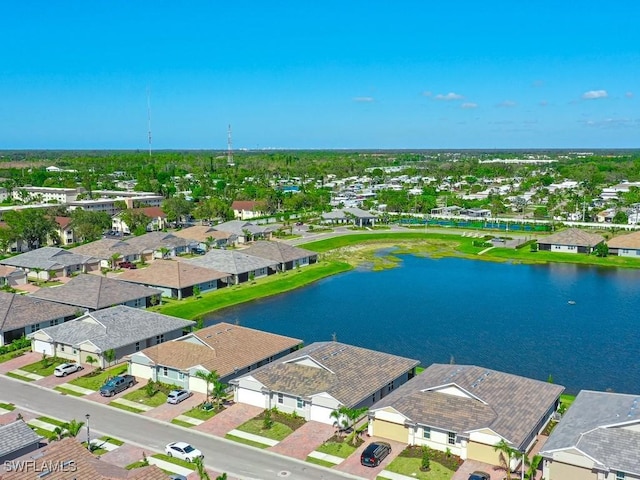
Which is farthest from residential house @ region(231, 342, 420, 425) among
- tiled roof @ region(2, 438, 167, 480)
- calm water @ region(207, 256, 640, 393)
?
tiled roof @ region(2, 438, 167, 480)

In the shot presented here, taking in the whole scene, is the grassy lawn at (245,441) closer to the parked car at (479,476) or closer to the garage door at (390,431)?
the garage door at (390,431)

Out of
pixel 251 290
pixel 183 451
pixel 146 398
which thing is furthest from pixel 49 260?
pixel 183 451

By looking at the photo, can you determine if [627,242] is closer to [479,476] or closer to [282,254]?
[282,254]

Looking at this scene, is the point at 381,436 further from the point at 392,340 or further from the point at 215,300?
the point at 215,300

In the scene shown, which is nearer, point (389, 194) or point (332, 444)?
point (332, 444)

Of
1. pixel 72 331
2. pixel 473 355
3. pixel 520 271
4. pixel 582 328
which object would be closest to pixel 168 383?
pixel 72 331

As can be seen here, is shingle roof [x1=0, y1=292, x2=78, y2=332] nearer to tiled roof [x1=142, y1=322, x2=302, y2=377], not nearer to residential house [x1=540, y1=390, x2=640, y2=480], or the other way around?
tiled roof [x1=142, y1=322, x2=302, y2=377]

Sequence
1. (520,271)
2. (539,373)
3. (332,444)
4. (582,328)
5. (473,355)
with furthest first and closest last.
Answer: (520,271), (582,328), (473,355), (539,373), (332,444)
